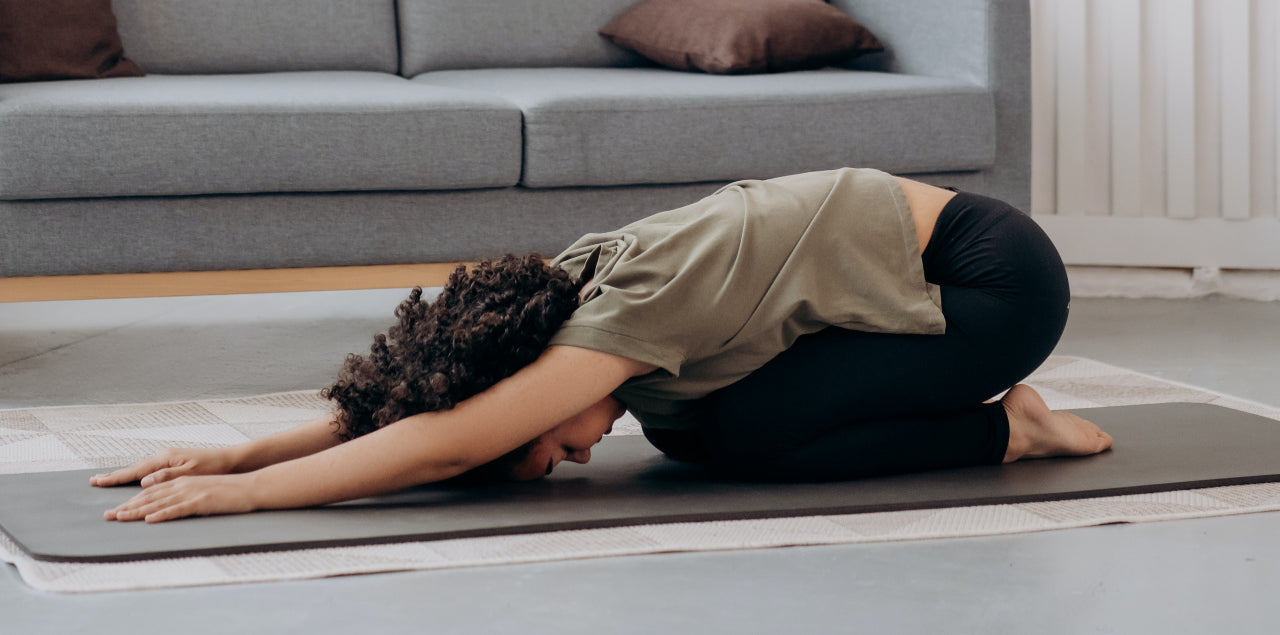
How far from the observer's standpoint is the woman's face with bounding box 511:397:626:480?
1438mm

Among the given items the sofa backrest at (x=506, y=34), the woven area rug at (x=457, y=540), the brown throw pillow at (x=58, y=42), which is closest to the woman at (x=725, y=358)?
the woven area rug at (x=457, y=540)

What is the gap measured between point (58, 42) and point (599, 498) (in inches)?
63.2

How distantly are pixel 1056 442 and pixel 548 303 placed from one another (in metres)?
0.68

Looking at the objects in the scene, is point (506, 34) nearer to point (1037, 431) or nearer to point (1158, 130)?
point (1158, 130)

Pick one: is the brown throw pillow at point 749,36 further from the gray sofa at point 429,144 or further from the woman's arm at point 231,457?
the woman's arm at point 231,457

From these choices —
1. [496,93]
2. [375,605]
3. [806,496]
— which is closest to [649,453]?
[806,496]

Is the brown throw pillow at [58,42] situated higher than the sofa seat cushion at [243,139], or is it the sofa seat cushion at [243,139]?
the brown throw pillow at [58,42]

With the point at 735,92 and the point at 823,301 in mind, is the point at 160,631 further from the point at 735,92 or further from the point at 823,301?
the point at 735,92

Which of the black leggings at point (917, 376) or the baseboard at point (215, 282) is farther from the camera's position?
the baseboard at point (215, 282)

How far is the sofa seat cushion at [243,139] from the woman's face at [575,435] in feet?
2.83

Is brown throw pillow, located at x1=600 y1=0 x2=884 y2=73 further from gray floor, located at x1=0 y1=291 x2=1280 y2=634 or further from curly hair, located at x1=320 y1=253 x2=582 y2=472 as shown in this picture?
gray floor, located at x1=0 y1=291 x2=1280 y2=634

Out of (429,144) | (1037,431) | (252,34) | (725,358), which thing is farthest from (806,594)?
(252,34)

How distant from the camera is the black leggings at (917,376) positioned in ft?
4.94

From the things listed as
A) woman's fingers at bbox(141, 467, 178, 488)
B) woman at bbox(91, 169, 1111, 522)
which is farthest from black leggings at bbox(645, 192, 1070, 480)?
woman's fingers at bbox(141, 467, 178, 488)
